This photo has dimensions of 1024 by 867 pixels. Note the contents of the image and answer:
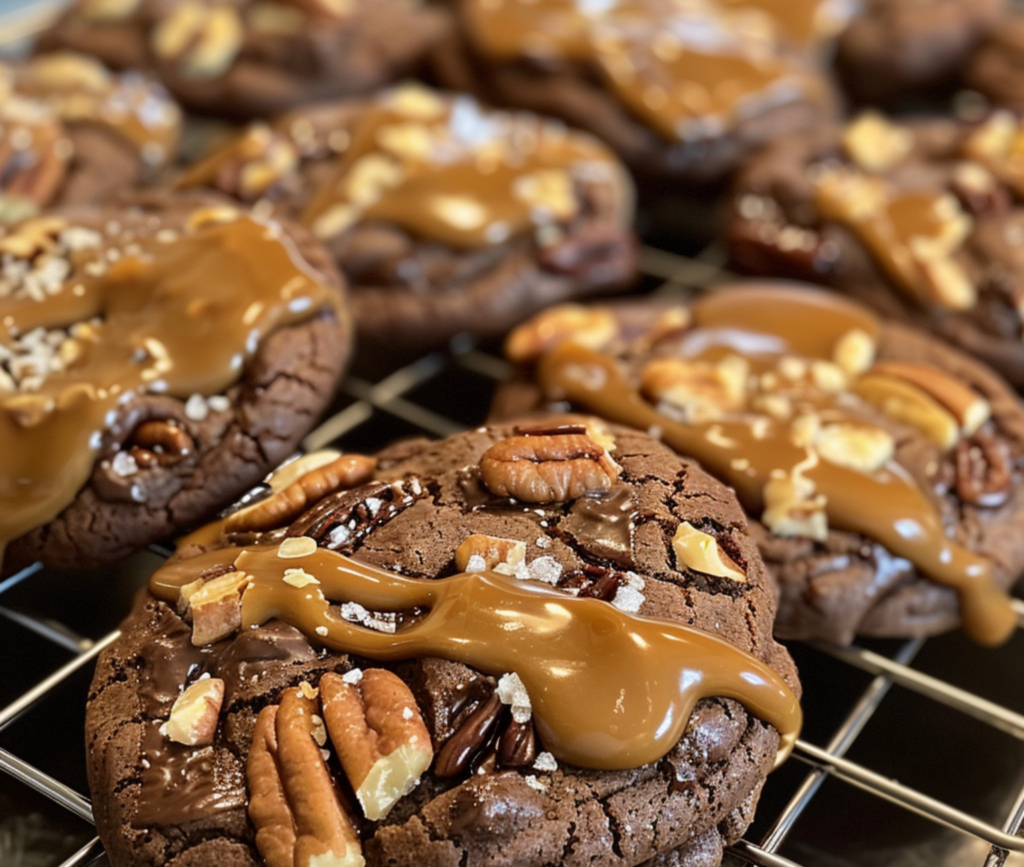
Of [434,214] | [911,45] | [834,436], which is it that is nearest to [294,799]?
[834,436]

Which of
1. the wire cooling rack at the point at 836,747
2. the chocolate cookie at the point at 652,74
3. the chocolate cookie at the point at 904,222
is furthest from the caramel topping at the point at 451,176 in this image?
the wire cooling rack at the point at 836,747

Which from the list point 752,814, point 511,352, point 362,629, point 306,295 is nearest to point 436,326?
point 511,352

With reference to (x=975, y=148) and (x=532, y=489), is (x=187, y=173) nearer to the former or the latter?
(x=532, y=489)

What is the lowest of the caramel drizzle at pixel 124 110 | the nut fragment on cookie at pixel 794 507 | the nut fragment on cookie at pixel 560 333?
the nut fragment on cookie at pixel 794 507

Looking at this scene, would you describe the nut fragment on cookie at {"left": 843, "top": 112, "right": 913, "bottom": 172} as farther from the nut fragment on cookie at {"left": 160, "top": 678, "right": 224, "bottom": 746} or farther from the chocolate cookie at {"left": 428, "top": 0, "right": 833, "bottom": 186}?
the nut fragment on cookie at {"left": 160, "top": 678, "right": 224, "bottom": 746}

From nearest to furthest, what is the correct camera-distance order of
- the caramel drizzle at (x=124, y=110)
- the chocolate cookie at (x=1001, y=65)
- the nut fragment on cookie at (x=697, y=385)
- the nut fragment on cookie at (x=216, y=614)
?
the nut fragment on cookie at (x=216, y=614) → the nut fragment on cookie at (x=697, y=385) → the caramel drizzle at (x=124, y=110) → the chocolate cookie at (x=1001, y=65)

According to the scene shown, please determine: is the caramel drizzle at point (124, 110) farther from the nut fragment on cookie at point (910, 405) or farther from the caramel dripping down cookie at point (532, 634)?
the nut fragment on cookie at point (910, 405)
